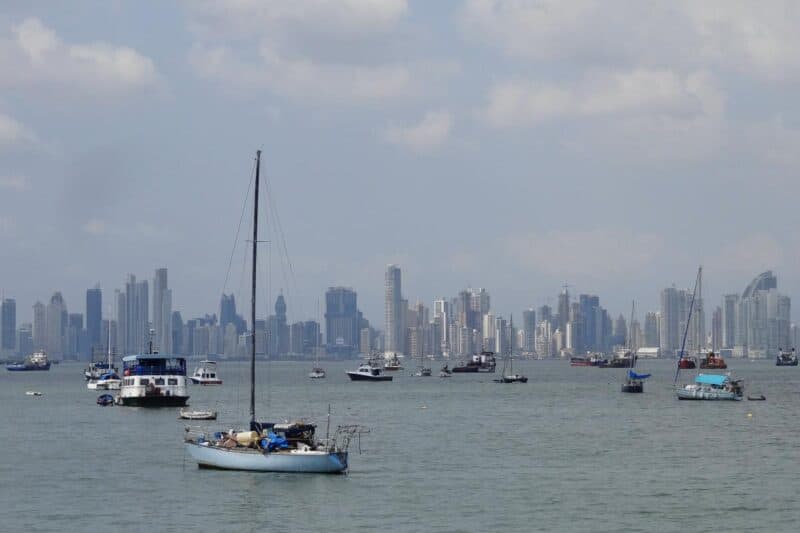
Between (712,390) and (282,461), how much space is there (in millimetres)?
97905

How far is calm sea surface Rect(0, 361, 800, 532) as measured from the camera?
197 feet

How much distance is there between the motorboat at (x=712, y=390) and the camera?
513 ft

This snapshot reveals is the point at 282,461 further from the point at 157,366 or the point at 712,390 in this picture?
the point at 712,390

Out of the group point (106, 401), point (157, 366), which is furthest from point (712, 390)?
point (106, 401)

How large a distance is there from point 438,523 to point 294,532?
658 centimetres

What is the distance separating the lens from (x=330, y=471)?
7081 centimetres

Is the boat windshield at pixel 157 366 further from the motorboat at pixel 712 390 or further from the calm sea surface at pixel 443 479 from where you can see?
the motorboat at pixel 712 390

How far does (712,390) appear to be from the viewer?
157 m

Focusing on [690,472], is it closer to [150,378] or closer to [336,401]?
[150,378]

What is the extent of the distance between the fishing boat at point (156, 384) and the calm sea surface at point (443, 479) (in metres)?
9.36

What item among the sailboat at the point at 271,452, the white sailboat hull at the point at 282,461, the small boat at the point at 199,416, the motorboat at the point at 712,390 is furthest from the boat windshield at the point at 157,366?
the white sailboat hull at the point at 282,461

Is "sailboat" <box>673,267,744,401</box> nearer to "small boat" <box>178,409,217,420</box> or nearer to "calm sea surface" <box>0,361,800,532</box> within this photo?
"calm sea surface" <box>0,361,800,532</box>

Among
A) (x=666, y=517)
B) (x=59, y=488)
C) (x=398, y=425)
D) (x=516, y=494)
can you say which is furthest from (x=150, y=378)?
(x=666, y=517)

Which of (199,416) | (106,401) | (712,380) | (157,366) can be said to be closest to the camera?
(199,416)
